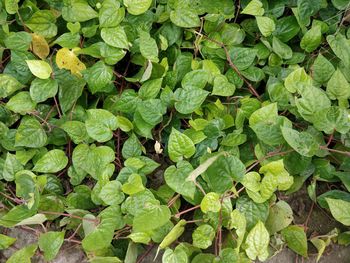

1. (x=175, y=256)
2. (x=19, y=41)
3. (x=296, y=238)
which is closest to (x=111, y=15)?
(x=19, y=41)

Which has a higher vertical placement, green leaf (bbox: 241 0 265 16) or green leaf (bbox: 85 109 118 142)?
green leaf (bbox: 241 0 265 16)

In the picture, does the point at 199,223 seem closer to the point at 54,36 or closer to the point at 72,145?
the point at 72,145

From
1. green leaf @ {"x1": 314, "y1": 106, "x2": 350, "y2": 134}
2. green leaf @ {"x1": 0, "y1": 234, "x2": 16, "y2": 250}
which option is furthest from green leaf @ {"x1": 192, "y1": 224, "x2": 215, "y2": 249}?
green leaf @ {"x1": 0, "y1": 234, "x2": 16, "y2": 250}

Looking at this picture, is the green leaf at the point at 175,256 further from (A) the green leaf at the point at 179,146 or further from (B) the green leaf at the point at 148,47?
(B) the green leaf at the point at 148,47

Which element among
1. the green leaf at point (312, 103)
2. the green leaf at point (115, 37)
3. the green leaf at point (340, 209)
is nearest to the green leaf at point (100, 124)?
the green leaf at point (115, 37)

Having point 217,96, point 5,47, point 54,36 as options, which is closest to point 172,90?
point 217,96

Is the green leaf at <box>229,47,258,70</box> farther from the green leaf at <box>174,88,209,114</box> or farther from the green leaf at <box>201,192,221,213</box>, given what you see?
the green leaf at <box>201,192,221,213</box>
